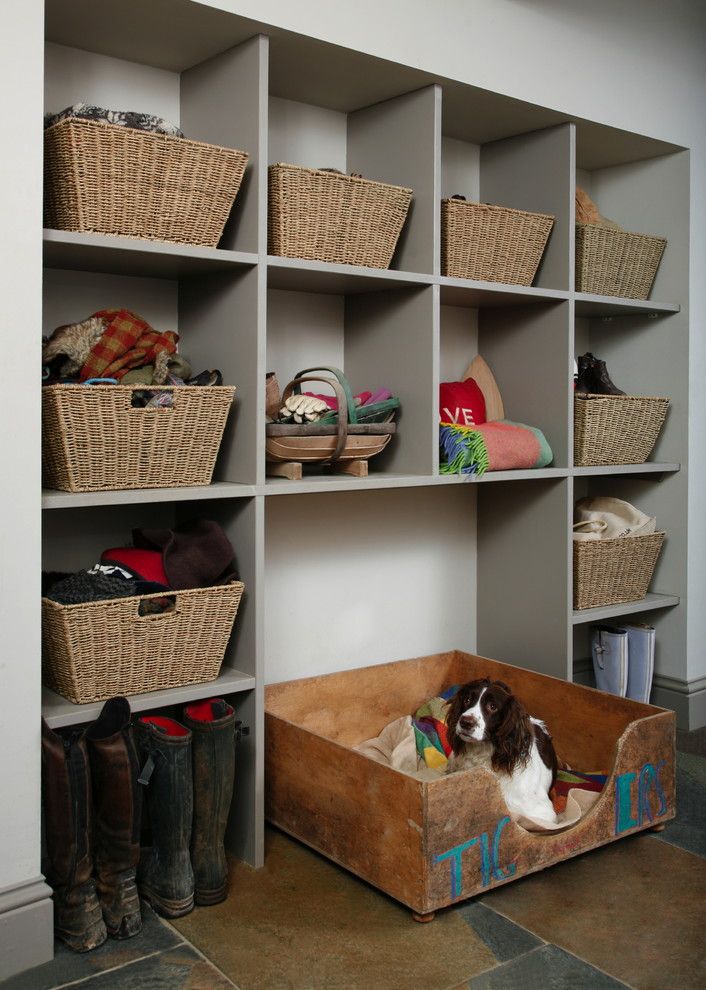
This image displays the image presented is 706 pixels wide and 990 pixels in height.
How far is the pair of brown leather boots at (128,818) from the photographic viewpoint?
6.21 feet

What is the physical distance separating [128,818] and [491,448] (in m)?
1.35

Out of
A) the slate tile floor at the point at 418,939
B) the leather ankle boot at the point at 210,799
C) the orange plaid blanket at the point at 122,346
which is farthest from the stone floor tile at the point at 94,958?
the orange plaid blanket at the point at 122,346

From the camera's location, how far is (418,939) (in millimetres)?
1941

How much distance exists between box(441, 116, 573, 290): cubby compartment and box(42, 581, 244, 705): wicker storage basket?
4.10 feet

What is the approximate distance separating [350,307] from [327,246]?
45cm

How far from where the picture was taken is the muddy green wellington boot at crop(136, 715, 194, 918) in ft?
6.59

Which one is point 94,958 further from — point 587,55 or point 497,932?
point 587,55

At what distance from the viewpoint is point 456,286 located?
2588 mm

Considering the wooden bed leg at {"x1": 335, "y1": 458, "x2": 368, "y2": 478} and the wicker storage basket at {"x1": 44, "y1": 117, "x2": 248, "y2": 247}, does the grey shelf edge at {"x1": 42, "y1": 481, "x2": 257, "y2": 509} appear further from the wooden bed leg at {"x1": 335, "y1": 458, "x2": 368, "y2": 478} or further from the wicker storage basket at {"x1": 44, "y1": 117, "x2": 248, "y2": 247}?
the wicker storage basket at {"x1": 44, "y1": 117, "x2": 248, "y2": 247}

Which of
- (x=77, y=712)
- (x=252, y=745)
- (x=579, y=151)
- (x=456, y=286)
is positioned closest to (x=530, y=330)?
(x=456, y=286)

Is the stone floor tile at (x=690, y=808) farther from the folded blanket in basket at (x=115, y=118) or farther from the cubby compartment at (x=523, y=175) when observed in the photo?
the folded blanket in basket at (x=115, y=118)

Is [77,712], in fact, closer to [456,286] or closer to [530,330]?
[456,286]

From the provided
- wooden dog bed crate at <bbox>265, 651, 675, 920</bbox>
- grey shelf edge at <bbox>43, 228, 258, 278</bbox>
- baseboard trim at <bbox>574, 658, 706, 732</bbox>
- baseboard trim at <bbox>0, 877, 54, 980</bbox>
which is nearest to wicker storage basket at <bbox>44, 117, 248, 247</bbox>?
grey shelf edge at <bbox>43, 228, 258, 278</bbox>

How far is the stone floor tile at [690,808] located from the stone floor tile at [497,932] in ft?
1.95
